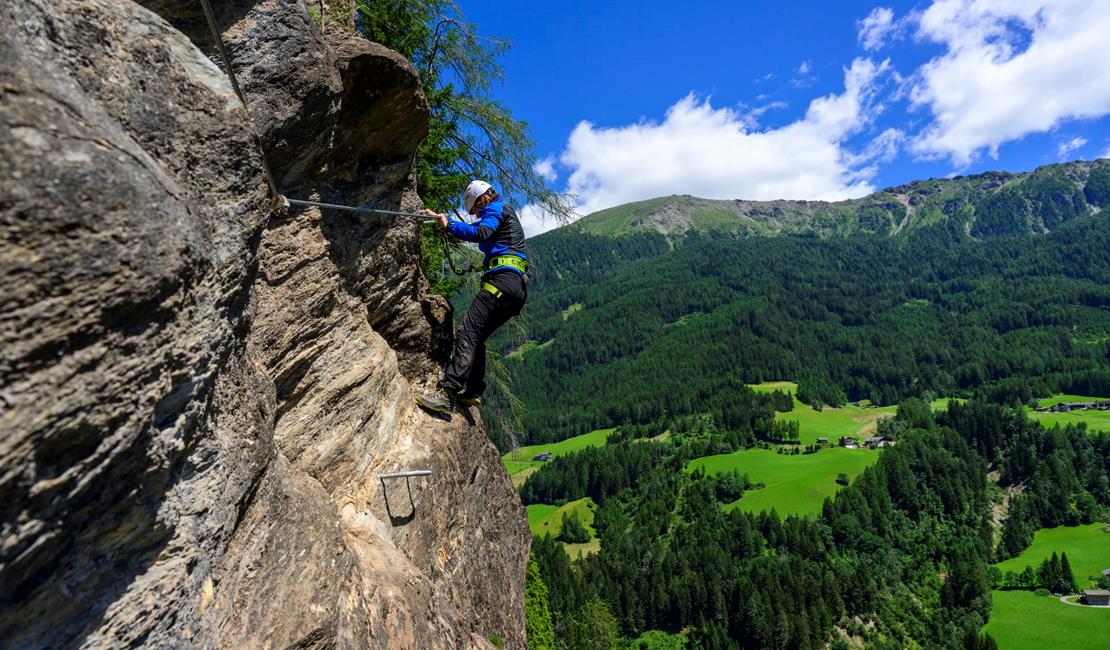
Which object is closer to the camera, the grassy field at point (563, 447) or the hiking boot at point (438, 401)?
the hiking boot at point (438, 401)

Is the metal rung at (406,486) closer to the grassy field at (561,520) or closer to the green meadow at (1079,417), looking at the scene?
the grassy field at (561,520)

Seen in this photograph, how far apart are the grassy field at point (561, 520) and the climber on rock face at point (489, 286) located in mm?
112792

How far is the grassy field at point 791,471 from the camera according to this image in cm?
11550

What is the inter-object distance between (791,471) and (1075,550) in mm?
46936

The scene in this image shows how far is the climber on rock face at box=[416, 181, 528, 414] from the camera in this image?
8.66 metres

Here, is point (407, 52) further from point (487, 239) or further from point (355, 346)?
point (355, 346)

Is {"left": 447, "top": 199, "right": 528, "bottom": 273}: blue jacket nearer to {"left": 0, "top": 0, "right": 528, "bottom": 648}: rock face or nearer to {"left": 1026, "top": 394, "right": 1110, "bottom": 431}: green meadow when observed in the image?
{"left": 0, "top": 0, "right": 528, "bottom": 648}: rock face

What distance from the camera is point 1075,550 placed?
97.9 m

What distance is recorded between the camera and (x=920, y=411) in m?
168

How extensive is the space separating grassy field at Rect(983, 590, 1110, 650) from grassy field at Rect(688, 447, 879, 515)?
33.5m

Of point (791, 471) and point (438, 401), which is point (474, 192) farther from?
point (791, 471)

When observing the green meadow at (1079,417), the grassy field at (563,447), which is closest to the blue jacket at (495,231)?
the grassy field at (563,447)

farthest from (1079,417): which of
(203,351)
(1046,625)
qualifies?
(203,351)

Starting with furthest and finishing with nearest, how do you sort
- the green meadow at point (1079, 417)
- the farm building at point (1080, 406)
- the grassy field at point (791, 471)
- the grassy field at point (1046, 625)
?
1. the farm building at point (1080, 406)
2. the green meadow at point (1079, 417)
3. the grassy field at point (791, 471)
4. the grassy field at point (1046, 625)
